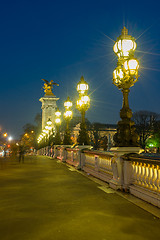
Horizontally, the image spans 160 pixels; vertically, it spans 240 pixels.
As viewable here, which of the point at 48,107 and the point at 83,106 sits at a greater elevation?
the point at 48,107

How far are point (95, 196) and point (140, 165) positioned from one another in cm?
163

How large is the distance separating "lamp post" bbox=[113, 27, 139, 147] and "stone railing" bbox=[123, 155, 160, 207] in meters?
0.88

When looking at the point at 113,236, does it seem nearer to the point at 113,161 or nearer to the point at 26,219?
the point at 26,219

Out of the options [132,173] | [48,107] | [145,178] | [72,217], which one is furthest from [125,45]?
[48,107]

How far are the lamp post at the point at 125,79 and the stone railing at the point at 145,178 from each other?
2.88ft

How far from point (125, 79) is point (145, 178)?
3930mm

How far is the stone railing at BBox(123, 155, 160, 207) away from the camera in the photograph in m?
6.42

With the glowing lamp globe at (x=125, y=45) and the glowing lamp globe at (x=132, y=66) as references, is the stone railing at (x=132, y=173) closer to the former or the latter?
the glowing lamp globe at (x=132, y=66)

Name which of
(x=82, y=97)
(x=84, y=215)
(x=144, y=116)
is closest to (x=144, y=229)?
(x=84, y=215)

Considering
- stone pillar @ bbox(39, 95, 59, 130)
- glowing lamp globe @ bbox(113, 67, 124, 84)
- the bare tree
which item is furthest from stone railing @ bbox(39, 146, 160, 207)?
stone pillar @ bbox(39, 95, 59, 130)

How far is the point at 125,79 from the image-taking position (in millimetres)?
9523

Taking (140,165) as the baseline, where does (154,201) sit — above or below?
below

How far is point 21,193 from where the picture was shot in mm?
8094

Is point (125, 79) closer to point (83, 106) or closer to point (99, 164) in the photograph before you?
point (99, 164)
